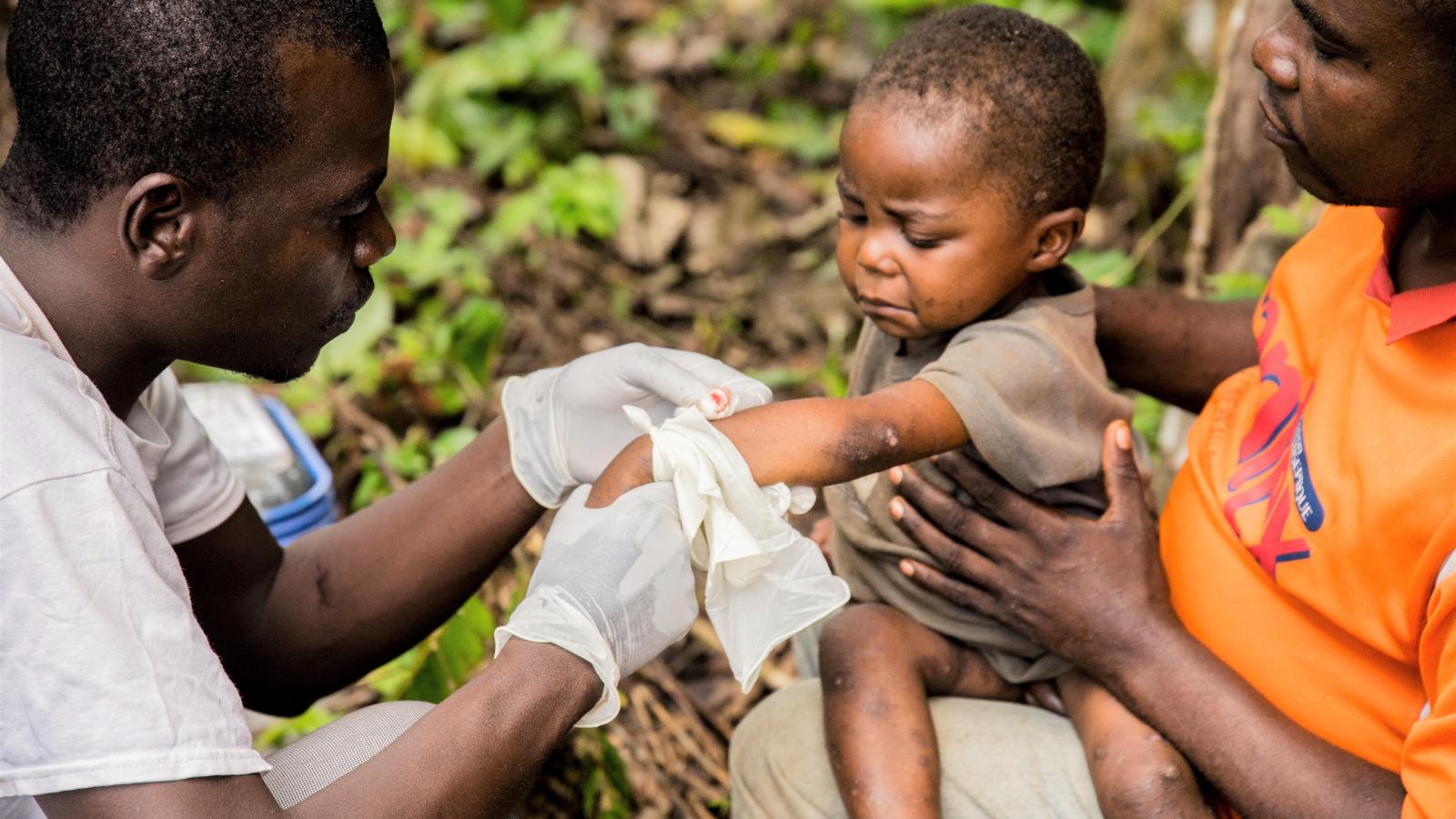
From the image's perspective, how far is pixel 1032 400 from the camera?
76.3 inches

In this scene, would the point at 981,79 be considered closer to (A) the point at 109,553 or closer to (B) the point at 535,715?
(B) the point at 535,715

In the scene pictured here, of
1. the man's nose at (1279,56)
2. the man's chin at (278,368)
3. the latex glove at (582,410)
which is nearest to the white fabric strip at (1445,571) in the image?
the man's nose at (1279,56)

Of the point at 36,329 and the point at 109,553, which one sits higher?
the point at 36,329

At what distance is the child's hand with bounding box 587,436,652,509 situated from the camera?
1739mm

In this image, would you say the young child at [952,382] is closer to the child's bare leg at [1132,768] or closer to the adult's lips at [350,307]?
the child's bare leg at [1132,768]

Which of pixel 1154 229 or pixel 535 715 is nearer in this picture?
pixel 535 715

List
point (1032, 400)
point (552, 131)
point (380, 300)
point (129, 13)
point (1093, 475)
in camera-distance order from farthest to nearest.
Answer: point (552, 131) < point (380, 300) < point (1093, 475) < point (1032, 400) < point (129, 13)

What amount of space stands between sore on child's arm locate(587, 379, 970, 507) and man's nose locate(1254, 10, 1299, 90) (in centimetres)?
65

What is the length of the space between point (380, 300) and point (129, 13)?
239 cm

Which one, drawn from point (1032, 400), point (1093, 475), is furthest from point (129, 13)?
point (1093, 475)

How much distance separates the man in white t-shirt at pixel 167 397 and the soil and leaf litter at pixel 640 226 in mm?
814

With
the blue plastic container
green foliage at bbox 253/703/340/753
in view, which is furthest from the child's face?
green foliage at bbox 253/703/340/753

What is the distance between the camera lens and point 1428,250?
5.51ft

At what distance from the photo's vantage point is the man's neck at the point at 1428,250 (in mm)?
1637
